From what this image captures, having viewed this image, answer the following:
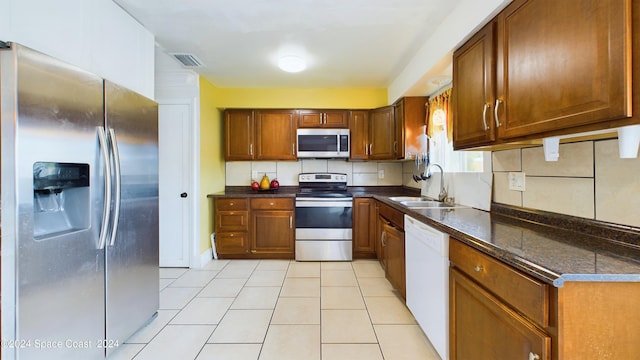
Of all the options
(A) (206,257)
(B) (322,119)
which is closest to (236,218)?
(A) (206,257)

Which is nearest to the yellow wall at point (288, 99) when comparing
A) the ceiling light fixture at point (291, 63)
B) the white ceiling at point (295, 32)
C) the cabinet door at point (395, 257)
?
the white ceiling at point (295, 32)

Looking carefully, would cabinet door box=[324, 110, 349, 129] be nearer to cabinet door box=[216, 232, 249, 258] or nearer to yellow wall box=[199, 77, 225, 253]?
yellow wall box=[199, 77, 225, 253]

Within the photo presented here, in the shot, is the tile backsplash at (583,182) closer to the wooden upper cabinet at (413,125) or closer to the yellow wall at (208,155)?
the wooden upper cabinet at (413,125)

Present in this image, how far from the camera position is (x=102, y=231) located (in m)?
1.53

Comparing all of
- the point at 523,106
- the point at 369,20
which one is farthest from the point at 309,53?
the point at 523,106

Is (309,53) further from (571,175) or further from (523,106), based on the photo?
(571,175)

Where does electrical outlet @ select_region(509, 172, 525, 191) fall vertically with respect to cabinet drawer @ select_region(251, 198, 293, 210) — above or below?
above

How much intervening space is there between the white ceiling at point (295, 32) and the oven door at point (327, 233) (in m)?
1.67

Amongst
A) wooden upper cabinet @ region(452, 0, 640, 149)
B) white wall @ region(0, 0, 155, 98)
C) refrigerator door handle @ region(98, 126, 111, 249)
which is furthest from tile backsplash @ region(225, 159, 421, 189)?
refrigerator door handle @ region(98, 126, 111, 249)

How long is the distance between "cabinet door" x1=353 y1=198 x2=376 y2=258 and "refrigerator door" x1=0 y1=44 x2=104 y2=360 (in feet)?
8.81

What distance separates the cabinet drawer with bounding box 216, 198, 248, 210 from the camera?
363 centimetres

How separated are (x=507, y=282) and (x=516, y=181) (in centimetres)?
99

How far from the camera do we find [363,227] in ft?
11.9

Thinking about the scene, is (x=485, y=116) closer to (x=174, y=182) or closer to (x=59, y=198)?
(x=59, y=198)
